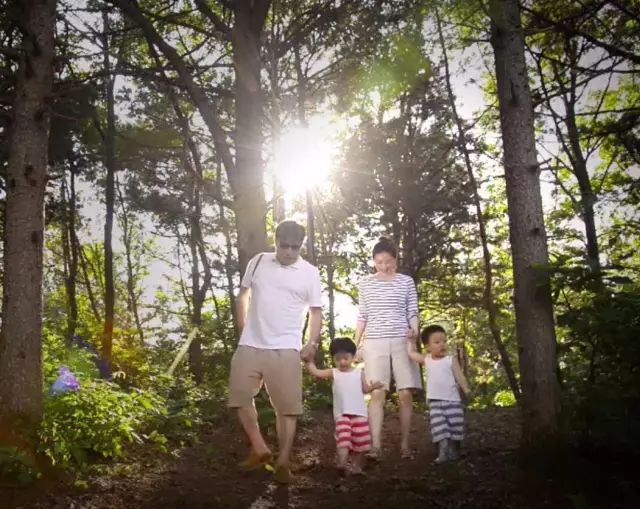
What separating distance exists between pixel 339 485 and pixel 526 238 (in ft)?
9.40

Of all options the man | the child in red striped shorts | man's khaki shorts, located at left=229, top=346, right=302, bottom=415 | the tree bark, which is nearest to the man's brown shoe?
the man

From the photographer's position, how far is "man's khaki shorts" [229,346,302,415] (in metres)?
5.09

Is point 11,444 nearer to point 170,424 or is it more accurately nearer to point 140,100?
point 170,424

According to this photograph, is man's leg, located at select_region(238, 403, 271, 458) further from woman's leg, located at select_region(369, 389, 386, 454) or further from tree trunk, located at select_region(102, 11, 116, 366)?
tree trunk, located at select_region(102, 11, 116, 366)

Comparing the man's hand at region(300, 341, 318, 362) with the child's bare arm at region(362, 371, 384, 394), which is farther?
the child's bare arm at region(362, 371, 384, 394)

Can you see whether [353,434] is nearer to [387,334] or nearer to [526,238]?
[387,334]

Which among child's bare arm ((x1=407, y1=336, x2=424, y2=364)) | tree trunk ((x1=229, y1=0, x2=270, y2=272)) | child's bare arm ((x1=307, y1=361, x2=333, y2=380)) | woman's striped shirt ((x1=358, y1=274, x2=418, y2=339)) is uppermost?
tree trunk ((x1=229, y1=0, x2=270, y2=272))

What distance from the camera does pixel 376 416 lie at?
20.8 ft

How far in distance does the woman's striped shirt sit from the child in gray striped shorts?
0.23 meters

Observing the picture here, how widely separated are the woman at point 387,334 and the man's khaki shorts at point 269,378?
1.43 metres

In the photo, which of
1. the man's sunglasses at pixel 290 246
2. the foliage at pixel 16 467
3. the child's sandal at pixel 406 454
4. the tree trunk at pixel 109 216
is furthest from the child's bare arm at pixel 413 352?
the tree trunk at pixel 109 216

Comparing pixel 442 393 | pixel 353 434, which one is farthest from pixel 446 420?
pixel 353 434

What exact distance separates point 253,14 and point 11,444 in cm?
621

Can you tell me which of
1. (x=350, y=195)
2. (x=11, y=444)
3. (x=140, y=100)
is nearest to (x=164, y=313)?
(x=140, y=100)
